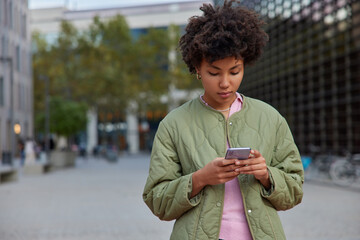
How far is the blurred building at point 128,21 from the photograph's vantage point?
66312 mm

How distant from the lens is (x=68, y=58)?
151 ft

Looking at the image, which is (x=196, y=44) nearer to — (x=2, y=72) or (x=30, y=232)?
(x=30, y=232)

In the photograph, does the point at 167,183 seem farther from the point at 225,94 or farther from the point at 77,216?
the point at 77,216

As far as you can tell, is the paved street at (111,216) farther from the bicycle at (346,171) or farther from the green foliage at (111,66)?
the green foliage at (111,66)

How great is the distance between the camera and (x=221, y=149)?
7.50 feet

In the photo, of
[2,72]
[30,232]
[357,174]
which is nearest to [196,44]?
[30,232]

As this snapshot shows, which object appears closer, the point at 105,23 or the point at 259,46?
the point at 259,46

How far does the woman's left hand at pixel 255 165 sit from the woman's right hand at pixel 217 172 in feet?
0.06

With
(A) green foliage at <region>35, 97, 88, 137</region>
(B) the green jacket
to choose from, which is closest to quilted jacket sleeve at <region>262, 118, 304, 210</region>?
(B) the green jacket

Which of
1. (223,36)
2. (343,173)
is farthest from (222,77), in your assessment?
(343,173)

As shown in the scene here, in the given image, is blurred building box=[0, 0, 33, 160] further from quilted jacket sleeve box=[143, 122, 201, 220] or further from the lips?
the lips

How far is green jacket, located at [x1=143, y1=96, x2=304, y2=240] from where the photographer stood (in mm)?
2236

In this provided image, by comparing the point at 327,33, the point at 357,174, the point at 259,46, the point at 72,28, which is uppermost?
the point at 72,28

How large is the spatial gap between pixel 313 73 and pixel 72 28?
23.8 meters
